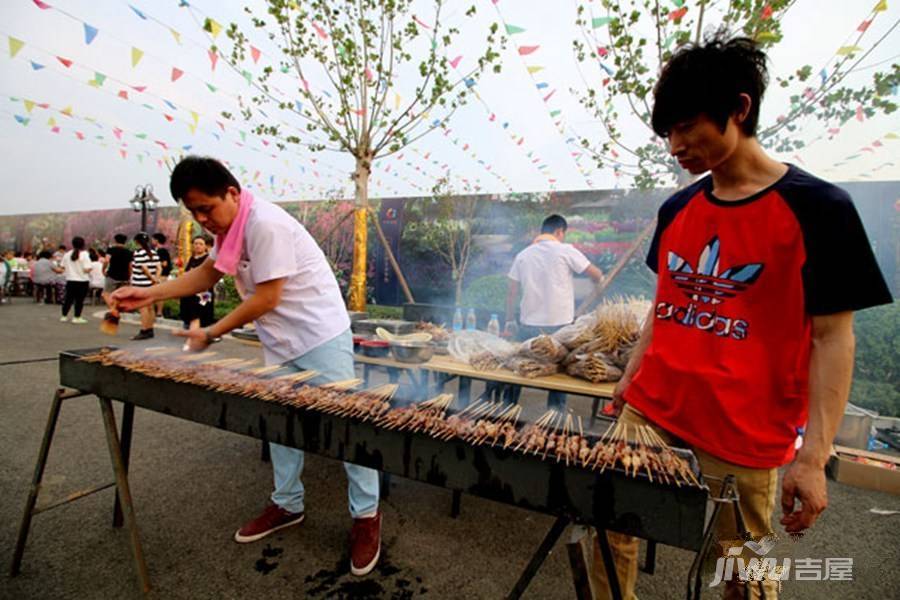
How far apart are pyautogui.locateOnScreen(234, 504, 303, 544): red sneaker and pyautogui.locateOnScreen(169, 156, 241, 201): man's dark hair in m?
1.90

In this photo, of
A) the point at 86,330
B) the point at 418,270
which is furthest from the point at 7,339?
the point at 418,270

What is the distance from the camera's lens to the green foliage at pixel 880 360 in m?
4.88

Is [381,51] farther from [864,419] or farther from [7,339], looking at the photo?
[7,339]

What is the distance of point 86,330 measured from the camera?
9.16 m

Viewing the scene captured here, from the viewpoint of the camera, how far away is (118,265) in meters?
8.77

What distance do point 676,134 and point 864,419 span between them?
15.3ft

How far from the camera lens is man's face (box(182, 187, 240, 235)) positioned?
212cm

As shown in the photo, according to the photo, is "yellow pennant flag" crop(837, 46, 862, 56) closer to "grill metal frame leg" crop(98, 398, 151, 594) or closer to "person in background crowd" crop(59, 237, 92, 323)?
"grill metal frame leg" crop(98, 398, 151, 594)

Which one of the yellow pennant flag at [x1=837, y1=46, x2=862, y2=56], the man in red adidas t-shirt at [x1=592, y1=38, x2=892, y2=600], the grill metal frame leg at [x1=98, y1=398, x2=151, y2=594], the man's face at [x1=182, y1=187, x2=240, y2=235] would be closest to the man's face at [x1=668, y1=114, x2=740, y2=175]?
the man in red adidas t-shirt at [x1=592, y1=38, x2=892, y2=600]

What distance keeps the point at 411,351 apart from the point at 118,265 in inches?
334

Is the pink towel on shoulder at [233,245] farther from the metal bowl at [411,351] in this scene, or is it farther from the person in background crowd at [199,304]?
the person in background crowd at [199,304]

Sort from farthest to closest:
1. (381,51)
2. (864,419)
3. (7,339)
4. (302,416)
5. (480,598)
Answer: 1. (7,339)
2. (381,51)
3. (864,419)
4. (480,598)
5. (302,416)

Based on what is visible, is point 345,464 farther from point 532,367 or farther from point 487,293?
point 487,293

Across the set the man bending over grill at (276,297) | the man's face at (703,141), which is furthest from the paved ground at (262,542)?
the man's face at (703,141)
